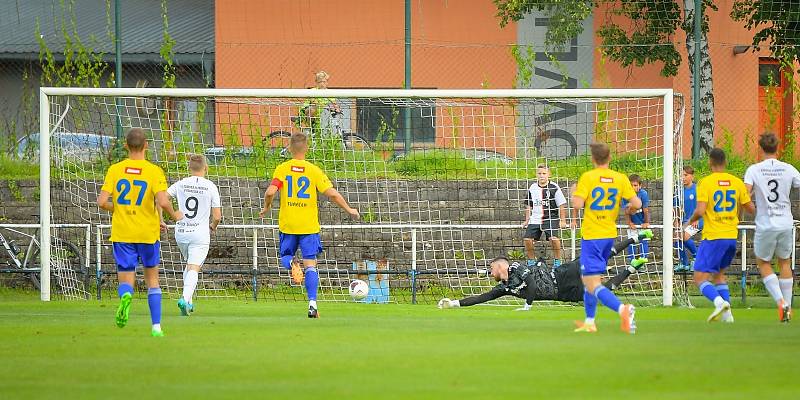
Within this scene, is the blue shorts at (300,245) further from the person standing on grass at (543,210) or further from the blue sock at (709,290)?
the person standing on grass at (543,210)

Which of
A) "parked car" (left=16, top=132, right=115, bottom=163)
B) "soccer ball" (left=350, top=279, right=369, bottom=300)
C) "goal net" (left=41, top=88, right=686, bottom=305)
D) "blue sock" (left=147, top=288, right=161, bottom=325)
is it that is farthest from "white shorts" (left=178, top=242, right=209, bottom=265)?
"parked car" (left=16, top=132, right=115, bottom=163)

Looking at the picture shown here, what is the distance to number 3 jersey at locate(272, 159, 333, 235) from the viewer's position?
45.3ft

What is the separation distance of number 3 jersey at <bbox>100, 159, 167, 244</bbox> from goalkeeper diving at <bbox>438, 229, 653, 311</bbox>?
171 inches

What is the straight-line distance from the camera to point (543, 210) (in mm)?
19766

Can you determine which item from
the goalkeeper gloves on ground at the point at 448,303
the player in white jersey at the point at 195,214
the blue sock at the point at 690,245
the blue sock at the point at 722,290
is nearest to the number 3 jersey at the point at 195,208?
the player in white jersey at the point at 195,214

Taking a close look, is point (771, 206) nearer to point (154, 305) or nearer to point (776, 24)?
point (154, 305)

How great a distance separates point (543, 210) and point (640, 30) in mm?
5640

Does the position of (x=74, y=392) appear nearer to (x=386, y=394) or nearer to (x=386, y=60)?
(x=386, y=394)

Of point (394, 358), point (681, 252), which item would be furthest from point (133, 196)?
point (681, 252)

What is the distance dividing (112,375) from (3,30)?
2509cm

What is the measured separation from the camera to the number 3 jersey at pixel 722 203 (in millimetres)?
13602

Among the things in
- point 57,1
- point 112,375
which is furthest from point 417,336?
point 57,1

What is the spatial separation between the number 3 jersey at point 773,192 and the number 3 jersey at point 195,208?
236 inches

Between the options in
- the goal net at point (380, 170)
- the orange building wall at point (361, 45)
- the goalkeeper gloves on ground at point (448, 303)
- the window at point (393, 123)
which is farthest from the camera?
the orange building wall at point (361, 45)
